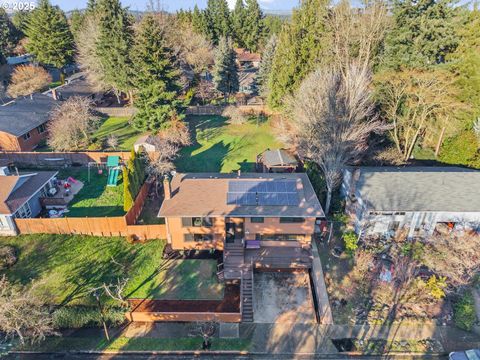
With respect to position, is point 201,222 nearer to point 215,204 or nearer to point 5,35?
point 215,204

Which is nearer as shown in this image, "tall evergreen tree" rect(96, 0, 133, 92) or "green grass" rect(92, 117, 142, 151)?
"green grass" rect(92, 117, 142, 151)

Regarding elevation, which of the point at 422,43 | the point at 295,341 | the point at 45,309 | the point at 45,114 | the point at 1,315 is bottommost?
the point at 295,341

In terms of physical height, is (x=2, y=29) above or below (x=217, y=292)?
above

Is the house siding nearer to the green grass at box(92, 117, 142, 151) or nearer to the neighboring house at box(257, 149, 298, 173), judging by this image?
the neighboring house at box(257, 149, 298, 173)

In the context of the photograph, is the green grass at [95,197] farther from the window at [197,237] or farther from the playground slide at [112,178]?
the window at [197,237]

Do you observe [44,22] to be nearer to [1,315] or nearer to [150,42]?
[150,42]

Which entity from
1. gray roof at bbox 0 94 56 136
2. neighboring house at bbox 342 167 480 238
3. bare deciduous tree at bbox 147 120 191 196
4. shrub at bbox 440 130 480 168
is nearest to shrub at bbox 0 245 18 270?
bare deciduous tree at bbox 147 120 191 196

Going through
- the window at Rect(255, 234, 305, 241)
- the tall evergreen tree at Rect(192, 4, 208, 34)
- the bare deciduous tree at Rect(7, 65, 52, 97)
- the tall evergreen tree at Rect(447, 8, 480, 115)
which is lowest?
the window at Rect(255, 234, 305, 241)

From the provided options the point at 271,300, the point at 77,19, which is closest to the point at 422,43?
the point at 271,300
